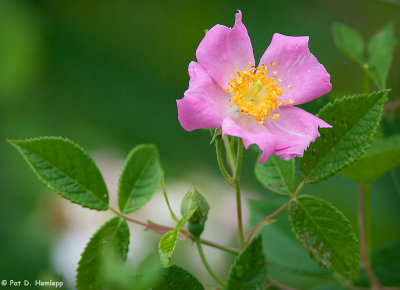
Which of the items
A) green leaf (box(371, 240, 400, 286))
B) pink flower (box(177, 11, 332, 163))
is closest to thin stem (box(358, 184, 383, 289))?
green leaf (box(371, 240, 400, 286))

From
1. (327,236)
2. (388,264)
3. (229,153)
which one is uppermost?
(229,153)

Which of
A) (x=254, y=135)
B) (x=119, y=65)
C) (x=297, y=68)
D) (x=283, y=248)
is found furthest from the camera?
(x=119, y=65)

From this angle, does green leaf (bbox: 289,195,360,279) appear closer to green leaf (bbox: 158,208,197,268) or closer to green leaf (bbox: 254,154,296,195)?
green leaf (bbox: 254,154,296,195)

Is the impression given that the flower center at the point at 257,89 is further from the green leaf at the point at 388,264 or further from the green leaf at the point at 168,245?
the green leaf at the point at 388,264

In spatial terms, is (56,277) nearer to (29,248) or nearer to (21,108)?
(29,248)

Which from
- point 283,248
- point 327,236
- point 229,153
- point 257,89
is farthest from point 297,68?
point 283,248

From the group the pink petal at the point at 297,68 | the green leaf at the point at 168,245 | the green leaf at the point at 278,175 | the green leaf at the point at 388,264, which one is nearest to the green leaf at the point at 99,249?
the green leaf at the point at 168,245

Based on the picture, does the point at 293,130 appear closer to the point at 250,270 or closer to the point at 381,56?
the point at 250,270
